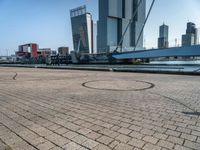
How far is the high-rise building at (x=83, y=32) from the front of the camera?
10306 centimetres

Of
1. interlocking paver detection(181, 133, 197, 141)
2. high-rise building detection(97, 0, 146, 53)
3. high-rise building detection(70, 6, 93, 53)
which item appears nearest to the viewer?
interlocking paver detection(181, 133, 197, 141)

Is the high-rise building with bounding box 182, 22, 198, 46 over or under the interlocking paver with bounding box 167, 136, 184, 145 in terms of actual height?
over

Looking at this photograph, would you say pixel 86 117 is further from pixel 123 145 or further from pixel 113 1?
pixel 113 1

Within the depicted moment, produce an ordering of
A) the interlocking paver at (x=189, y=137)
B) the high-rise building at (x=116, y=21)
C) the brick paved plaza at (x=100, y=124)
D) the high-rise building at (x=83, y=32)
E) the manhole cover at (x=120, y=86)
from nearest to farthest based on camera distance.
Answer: the brick paved plaza at (x=100, y=124)
the interlocking paver at (x=189, y=137)
the manhole cover at (x=120, y=86)
the high-rise building at (x=116, y=21)
the high-rise building at (x=83, y=32)

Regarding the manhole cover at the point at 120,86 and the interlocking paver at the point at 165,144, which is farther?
the manhole cover at the point at 120,86

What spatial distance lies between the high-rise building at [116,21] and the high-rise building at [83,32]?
941 cm

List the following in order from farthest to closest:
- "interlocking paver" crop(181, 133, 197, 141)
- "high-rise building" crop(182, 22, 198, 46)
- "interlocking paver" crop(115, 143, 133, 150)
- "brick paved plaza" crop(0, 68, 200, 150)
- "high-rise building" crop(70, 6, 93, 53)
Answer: "high-rise building" crop(70, 6, 93, 53) → "high-rise building" crop(182, 22, 198, 46) → "interlocking paver" crop(181, 133, 197, 141) → "brick paved plaza" crop(0, 68, 200, 150) → "interlocking paver" crop(115, 143, 133, 150)

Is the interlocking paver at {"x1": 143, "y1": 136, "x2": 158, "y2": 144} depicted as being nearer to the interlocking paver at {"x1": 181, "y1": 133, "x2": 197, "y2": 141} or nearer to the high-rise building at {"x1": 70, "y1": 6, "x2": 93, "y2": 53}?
the interlocking paver at {"x1": 181, "y1": 133, "x2": 197, "y2": 141}

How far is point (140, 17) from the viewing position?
9644cm

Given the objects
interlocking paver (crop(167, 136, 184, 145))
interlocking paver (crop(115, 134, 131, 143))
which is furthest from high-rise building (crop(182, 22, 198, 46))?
interlocking paver (crop(115, 134, 131, 143))

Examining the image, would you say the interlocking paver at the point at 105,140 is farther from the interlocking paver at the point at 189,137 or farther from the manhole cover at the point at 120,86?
the manhole cover at the point at 120,86

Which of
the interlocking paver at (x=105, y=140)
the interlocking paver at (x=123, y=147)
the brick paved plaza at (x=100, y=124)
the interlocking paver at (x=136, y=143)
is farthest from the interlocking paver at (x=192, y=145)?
the interlocking paver at (x=105, y=140)

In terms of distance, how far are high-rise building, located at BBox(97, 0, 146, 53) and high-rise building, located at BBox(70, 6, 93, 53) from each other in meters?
9.41

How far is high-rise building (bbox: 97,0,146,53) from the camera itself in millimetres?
93500
